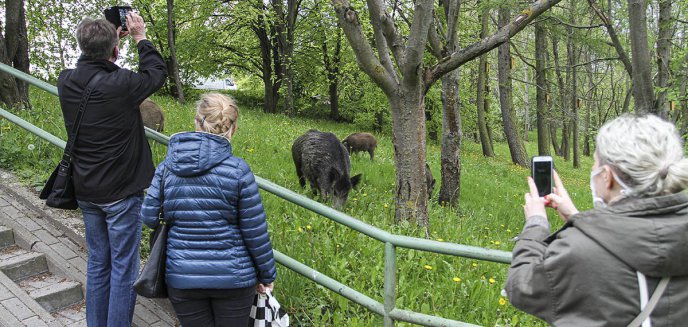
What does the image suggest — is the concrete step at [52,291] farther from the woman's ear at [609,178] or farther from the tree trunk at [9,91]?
the tree trunk at [9,91]

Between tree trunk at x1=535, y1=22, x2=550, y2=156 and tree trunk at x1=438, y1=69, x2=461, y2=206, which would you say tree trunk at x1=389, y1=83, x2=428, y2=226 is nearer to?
tree trunk at x1=438, y1=69, x2=461, y2=206

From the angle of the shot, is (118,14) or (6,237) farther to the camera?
(6,237)

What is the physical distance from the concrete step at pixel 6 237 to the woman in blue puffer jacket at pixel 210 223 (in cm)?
273

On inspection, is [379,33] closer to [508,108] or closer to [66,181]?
[66,181]

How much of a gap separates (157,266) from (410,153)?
3819mm

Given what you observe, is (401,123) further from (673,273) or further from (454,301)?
(673,273)

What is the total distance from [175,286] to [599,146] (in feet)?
7.02

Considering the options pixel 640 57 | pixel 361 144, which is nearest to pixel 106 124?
pixel 640 57

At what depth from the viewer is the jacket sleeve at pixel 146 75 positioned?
11.0 ft

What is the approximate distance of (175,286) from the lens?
110 inches

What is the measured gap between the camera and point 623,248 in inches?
65.1

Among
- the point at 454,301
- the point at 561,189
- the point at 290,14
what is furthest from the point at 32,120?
the point at 290,14

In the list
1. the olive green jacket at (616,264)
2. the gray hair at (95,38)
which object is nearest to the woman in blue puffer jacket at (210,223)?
the gray hair at (95,38)

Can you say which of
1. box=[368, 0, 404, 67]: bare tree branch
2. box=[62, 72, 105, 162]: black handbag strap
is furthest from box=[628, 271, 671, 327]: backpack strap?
box=[368, 0, 404, 67]: bare tree branch
